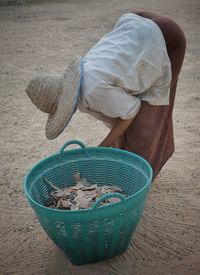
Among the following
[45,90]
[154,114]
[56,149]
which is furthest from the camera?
[56,149]

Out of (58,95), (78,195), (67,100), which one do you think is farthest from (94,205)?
(58,95)

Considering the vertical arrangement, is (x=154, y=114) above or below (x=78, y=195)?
above

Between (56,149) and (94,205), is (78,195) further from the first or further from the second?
(56,149)

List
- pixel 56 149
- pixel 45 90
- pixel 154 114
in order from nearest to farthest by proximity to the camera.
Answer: pixel 45 90 < pixel 154 114 < pixel 56 149

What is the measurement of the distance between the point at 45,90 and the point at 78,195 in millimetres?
563

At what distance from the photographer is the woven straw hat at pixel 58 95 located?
2336 millimetres

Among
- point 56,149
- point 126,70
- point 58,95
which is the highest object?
point 126,70

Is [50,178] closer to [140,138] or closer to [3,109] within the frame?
[140,138]

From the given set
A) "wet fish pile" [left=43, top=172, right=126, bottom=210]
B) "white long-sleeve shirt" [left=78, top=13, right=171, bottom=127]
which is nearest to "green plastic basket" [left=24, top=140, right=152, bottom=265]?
"wet fish pile" [left=43, top=172, right=126, bottom=210]

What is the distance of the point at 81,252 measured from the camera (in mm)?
2334

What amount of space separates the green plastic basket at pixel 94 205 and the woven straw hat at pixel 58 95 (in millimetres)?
156

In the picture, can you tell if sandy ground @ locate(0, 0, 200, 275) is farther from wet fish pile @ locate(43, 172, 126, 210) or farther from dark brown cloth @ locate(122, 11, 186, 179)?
dark brown cloth @ locate(122, 11, 186, 179)

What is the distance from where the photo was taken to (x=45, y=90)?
2459 millimetres

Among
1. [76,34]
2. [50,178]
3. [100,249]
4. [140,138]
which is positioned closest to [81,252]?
[100,249]
